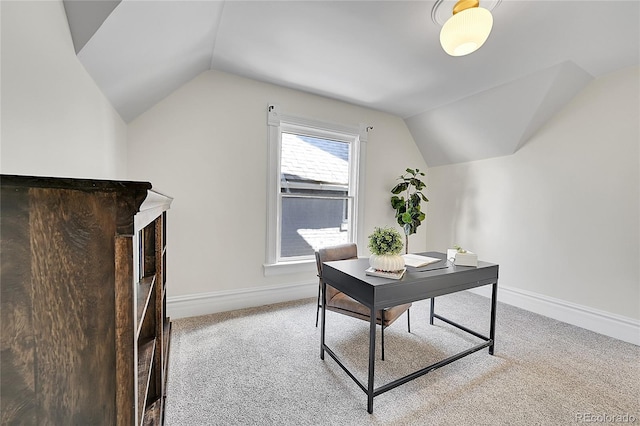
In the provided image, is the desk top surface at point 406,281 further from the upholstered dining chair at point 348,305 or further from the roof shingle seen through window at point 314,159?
the roof shingle seen through window at point 314,159

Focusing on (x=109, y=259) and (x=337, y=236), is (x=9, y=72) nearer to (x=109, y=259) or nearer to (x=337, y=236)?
(x=109, y=259)

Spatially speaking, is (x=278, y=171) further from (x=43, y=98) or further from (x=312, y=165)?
(x=43, y=98)

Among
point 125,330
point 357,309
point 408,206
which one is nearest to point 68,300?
point 125,330

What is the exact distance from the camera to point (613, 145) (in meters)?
2.44

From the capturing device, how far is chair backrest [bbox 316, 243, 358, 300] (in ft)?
7.48

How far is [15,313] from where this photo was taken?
567 millimetres

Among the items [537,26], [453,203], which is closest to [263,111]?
[537,26]

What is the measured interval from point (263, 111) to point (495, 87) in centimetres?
256

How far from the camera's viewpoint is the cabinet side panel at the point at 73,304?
583 millimetres

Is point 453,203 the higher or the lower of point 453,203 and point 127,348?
the higher

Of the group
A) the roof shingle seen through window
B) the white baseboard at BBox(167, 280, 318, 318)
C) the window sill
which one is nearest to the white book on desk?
the window sill

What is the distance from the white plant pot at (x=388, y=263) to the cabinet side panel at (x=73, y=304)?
1.42 meters

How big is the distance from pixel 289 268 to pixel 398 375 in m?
1.66

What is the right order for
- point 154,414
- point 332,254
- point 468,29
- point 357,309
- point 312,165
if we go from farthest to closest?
point 312,165
point 332,254
point 357,309
point 468,29
point 154,414
